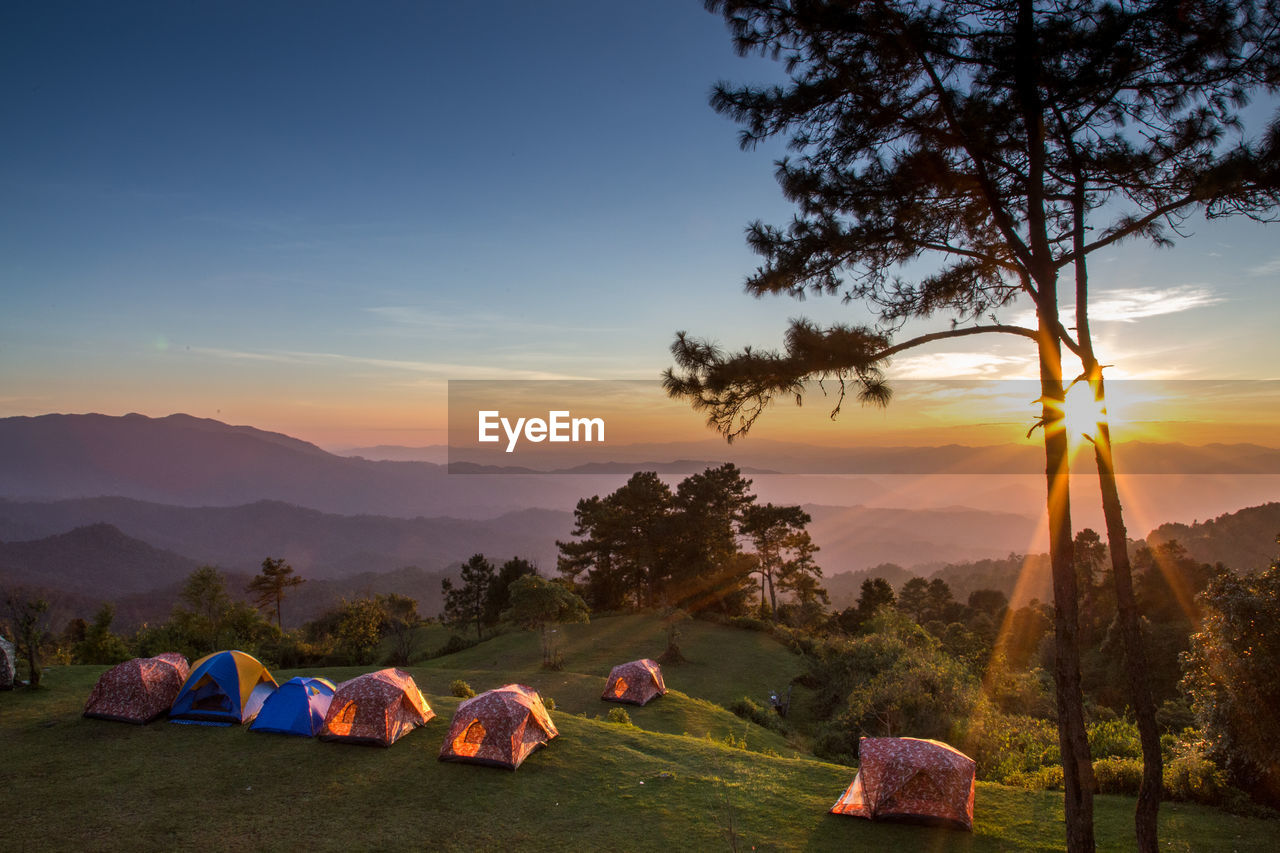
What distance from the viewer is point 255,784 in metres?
13.8

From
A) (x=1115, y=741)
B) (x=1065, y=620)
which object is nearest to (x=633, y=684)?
(x=1115, y=741)

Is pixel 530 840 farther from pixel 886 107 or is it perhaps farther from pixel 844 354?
pixel 886 107

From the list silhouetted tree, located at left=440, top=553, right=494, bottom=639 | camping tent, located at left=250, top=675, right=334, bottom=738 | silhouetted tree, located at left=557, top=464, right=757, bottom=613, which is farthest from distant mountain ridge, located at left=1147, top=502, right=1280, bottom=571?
camping tent, located at left=250, top=675, right=334, bottom=738

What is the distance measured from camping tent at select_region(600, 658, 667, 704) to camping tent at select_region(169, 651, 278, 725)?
40.8ft

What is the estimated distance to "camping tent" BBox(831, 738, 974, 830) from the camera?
12344mm

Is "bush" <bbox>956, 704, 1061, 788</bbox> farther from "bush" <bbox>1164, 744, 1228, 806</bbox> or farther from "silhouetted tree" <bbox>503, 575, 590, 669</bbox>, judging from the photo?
"silhouetted tree" <bbox>503, 575, 590, 669</bbox>

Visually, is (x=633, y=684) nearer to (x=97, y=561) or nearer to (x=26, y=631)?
(x=26, y=631)

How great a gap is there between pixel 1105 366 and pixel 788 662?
31710mm

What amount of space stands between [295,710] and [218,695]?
2.82 meters

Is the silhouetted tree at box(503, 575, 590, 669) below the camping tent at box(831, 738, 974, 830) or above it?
below

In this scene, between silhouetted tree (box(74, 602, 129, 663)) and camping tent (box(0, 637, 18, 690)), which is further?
silhouetted tree (box(74, 602, 129, 663))

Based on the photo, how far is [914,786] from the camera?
12.6 meters

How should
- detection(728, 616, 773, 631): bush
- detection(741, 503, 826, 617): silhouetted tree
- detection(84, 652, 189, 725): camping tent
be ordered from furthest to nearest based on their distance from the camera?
1. detection(741, 503, 826, 617): silhouetted tree
2. detection(728, 616, 773, 631): bush
3. detection(84, 652, 189, 725): camping tent

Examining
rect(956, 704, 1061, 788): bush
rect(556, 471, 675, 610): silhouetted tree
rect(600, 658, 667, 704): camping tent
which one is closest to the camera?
rect(956, 704, 1061, 788): bush
